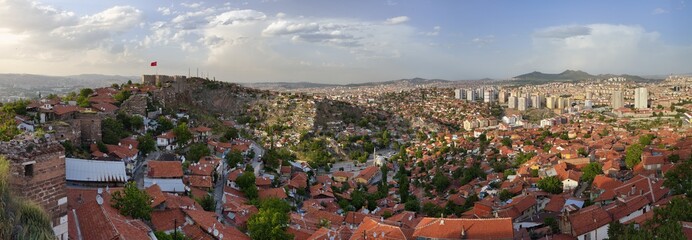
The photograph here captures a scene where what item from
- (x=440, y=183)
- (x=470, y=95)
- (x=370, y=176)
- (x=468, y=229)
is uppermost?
(x=470, y=95)

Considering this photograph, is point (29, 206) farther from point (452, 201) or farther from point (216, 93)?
point (216, 93)

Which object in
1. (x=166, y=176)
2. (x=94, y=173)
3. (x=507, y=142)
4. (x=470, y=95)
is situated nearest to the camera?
→ (x=94, y=173)

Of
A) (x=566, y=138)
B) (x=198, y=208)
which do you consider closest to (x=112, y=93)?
(x=198, y=208)

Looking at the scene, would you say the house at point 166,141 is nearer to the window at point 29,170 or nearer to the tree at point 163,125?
the tree at point 163,125

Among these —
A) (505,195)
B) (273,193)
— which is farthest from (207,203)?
(505,195)

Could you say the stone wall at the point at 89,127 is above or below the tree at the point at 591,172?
above

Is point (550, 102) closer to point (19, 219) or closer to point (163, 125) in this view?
point (163, 125)

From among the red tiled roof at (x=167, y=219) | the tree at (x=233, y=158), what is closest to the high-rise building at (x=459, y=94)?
the tree at (x=233, y=158)
